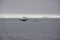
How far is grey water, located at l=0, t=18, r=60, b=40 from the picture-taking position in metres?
1.53

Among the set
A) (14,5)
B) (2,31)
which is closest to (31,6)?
(14,5)

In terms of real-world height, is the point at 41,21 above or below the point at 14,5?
below

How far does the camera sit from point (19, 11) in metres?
1.61

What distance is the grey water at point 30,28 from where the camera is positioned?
1527 millimetres

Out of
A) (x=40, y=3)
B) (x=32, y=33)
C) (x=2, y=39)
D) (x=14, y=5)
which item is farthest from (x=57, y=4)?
(x=2, y=39)

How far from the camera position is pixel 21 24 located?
155cm

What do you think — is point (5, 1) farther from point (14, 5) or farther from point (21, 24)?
point (21, 24)

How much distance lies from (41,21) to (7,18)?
684 millimetres

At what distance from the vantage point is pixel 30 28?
1.56m

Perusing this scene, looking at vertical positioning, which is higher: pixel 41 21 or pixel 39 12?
pixel 39 12

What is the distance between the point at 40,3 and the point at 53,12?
33cm

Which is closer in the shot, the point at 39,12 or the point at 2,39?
the point at 2,39

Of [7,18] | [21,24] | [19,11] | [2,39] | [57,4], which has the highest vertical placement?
[57,4]

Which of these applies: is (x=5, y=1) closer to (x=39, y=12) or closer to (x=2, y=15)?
(x=2, y=15)
